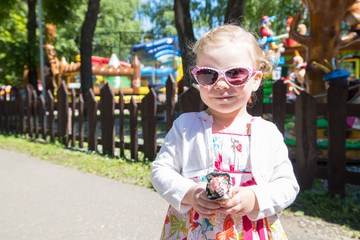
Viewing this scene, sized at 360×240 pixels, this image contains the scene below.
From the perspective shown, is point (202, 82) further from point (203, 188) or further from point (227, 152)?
point (203, 188)

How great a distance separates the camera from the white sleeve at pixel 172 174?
4.24 feet

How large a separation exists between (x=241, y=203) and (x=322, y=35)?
4443 mm

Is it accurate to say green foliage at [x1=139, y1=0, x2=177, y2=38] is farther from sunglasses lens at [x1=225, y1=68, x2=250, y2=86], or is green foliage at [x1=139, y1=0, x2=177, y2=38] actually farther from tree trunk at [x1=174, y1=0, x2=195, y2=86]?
sunglasses lens at [x1=225, y1=68, x2=250, y2=86]

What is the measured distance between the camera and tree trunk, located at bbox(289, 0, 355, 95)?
471 centimetres

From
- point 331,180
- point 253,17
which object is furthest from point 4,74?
point 253,17

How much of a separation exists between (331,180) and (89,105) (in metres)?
4.58

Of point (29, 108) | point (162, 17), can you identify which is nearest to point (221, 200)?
point (29, 108)

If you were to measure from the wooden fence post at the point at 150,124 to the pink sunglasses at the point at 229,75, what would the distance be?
12.0 ft

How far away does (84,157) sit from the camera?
5.58m

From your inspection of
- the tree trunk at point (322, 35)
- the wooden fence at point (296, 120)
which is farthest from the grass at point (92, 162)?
the tree trunk at point (322, 35)

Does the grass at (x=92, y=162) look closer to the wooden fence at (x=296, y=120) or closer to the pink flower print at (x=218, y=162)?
the wooden fence at (x=296, y=120)

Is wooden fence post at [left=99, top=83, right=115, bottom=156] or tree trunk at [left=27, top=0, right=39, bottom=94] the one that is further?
tree trunk at [left=27, top=0, right=39, bottom=94]

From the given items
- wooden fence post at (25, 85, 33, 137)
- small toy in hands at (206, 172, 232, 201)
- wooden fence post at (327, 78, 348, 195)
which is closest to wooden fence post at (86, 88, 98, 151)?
wooden fence post at (25, 85, 33, 137)

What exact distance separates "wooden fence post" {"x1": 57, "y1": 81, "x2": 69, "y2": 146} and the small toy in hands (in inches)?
247
